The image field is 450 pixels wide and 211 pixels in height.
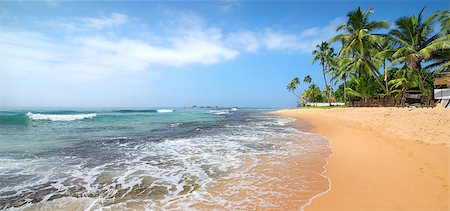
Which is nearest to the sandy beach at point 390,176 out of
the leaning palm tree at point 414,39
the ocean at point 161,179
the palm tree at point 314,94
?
the ocean at point 161,179

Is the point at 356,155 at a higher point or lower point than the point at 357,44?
lower

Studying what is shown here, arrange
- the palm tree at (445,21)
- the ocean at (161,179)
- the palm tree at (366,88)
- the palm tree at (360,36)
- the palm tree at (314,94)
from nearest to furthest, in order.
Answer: the ocean at (161,179), the palm tree at (445,21), the palm tree at (360,36), the palm tree at (366,88), the palm tree at (314,94)

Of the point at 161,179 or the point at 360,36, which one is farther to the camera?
the point at 360,36

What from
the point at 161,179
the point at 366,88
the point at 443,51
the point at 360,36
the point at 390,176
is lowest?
the point at 161,179

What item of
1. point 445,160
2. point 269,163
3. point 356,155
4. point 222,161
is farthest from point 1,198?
point 445,160

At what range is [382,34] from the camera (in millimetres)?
24844

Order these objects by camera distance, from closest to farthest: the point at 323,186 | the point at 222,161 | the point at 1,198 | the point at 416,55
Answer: the point at 1,198 → the point at 323,186 → the point at 222,161 → the point at 416,55

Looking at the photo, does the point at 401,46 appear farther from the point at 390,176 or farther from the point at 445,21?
the point at 390,176

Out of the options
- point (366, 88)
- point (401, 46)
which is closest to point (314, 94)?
point (366, 88)

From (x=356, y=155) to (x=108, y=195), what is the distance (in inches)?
267

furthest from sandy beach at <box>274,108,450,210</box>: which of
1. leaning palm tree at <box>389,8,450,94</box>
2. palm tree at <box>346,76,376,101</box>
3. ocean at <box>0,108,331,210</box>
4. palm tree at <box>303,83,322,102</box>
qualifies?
palm tree at <box>303,83,322,102</box>

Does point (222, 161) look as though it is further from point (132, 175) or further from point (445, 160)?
point (445, 160)

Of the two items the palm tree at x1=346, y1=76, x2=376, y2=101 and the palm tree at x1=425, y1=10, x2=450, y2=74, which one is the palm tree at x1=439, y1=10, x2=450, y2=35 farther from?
the palm tree at x1=346, y1=76, x2=376, y2=101

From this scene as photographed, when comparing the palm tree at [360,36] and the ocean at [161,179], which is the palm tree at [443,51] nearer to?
the palm tree at [360,36]
